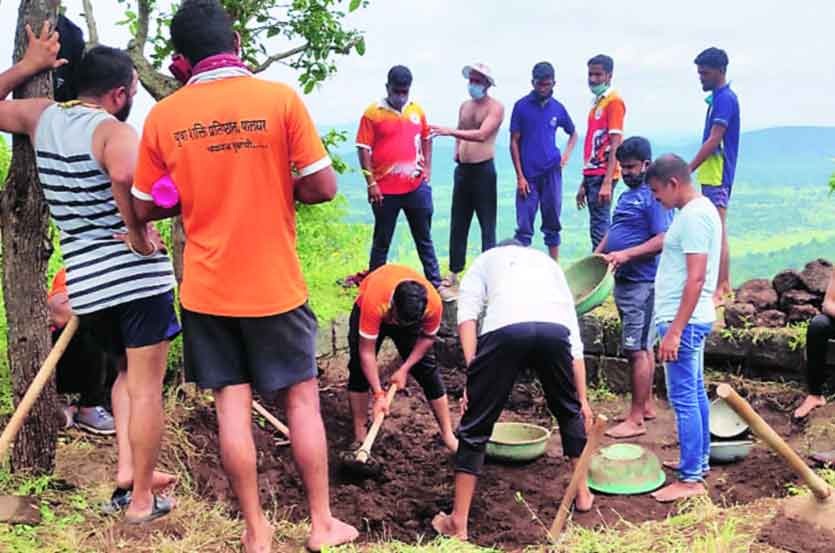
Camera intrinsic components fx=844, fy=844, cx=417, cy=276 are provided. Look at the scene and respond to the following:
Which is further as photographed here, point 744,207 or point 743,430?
point 744,207

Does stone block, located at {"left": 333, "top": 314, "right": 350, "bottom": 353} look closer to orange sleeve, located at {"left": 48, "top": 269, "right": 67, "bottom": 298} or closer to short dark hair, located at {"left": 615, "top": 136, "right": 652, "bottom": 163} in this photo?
orange sleeve, located at {"left": 48, "top": 269, "right": 67, "bottom": 298}

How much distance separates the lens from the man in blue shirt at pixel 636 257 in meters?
5.38

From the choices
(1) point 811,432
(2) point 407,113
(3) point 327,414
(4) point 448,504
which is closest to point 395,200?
(2) point 407,113

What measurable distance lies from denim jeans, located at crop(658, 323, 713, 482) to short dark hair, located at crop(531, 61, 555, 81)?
3.14 m

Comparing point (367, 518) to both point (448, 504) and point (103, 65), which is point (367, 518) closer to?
point (448, 504)

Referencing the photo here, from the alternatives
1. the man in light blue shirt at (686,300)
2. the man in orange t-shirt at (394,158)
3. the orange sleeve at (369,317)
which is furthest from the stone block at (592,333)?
the orange sleeve at (369,317)

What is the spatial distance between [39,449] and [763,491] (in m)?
3.87

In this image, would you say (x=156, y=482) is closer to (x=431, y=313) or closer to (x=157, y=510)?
(x=157, y=510)

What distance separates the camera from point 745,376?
6.45 meters

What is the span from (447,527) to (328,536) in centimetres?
106

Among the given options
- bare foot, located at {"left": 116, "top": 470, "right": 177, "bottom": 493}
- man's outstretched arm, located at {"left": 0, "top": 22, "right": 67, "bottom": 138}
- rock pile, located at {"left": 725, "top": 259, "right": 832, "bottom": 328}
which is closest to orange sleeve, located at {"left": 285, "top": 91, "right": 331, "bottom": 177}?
man's outstretched arm, located at {"left": 0, "top": 22, "right": 67, "bottom": 138}

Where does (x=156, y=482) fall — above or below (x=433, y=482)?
above

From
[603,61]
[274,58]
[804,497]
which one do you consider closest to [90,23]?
[274,58]

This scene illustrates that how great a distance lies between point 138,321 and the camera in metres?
3.42
